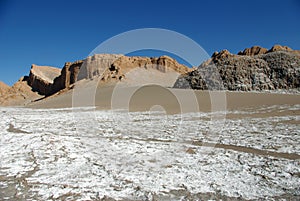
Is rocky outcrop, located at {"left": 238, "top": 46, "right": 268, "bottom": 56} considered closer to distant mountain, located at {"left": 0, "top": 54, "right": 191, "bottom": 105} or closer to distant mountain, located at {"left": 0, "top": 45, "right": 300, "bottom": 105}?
distant mountain, located at {"left": 0, "top": 45, "right": 300, "bottom": 105}

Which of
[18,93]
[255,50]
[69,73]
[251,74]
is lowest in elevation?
[251,74]

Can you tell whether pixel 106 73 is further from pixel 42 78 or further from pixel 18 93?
pixel 18 93

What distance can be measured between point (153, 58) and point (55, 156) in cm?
8154

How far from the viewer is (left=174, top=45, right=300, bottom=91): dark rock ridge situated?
26.0 metres

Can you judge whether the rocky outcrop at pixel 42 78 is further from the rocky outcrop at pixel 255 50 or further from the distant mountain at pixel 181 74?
the rocky outcrop at pixel 255 50

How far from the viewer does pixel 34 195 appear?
12.5ft

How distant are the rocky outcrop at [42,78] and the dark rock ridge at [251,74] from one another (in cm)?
8888

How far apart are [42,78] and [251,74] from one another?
106 metres

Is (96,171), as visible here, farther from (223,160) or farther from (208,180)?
(223,160)

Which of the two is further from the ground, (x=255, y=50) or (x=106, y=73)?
(x=255, y=50)

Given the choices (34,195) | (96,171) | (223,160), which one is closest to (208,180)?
(223,160)

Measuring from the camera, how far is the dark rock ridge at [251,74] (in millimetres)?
25953

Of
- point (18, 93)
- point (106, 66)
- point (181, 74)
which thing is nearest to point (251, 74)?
point (181, 74)

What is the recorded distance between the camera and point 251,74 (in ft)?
90.8
